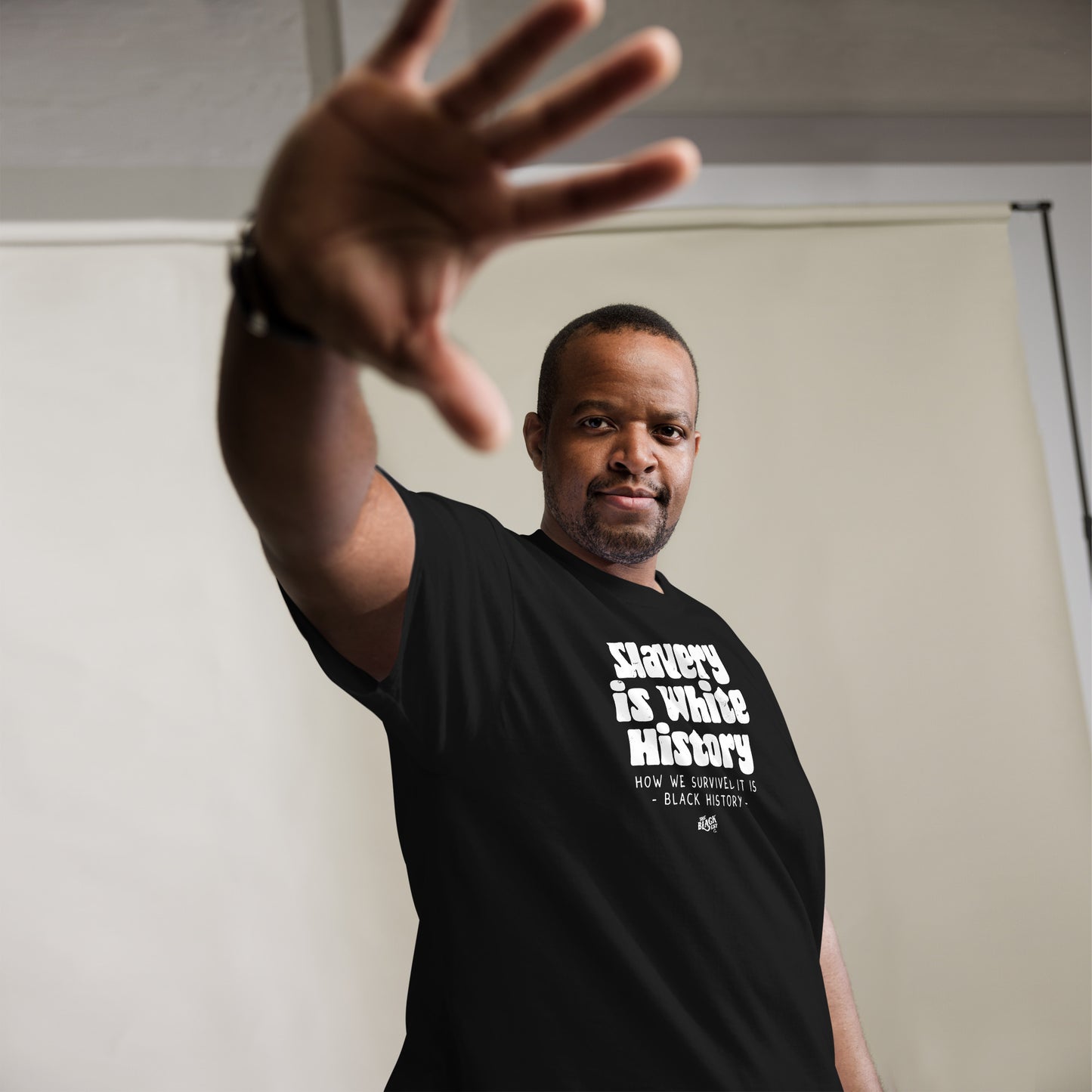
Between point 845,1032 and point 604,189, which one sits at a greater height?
point 604,189

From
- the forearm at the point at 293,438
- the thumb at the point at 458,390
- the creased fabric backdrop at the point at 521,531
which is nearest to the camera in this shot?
the thumb at the point at 458,390

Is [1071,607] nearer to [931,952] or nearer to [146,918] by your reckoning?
[931,952]

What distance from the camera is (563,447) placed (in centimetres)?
111

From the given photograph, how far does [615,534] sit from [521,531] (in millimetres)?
743

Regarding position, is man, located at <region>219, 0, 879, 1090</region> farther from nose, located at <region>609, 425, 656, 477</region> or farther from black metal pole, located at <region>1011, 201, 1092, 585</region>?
black metal pole, located at <region>1011, 201, 1092, 585</region>

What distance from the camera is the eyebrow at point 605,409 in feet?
3.60

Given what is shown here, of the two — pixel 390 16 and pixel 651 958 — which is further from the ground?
pixel 390 16

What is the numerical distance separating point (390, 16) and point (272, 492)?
161cm

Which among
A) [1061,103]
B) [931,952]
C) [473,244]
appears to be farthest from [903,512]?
[473,244]

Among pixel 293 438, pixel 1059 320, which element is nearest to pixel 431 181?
pixel 293 438

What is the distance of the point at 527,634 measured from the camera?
0.87m

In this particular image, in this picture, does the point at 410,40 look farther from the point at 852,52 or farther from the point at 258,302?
the point at 852,52

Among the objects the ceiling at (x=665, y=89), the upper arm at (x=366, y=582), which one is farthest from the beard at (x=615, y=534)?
the ceiling at (x=665, y=89)

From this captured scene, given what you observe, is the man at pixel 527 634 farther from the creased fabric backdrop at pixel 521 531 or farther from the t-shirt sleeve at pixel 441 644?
the creased fabric backdrop at pixel 521 531
